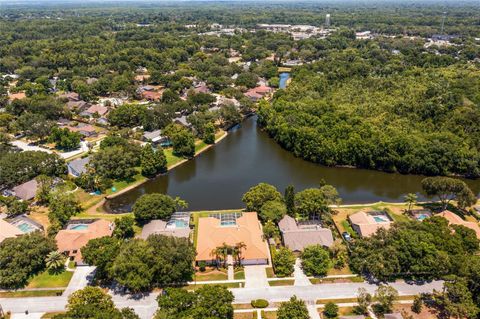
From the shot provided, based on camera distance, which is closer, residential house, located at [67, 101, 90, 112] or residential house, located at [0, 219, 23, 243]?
residential house, located at [0, 219, 23, 243]

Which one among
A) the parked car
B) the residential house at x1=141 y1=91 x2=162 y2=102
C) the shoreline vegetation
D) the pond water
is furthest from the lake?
the pond water

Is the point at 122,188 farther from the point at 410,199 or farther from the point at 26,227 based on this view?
the point at 410,199

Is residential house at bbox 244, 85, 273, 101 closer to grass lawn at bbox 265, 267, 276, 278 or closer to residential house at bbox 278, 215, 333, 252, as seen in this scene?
residential house at bbox 278, 215, 333, 252

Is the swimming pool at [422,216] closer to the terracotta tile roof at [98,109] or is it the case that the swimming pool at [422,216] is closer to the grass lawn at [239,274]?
the grass lawn at [239,274]

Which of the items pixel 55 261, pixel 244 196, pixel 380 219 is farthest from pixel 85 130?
pixel 380 219

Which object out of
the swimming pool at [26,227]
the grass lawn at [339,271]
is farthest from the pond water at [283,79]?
the swimming pool at [26,227]
